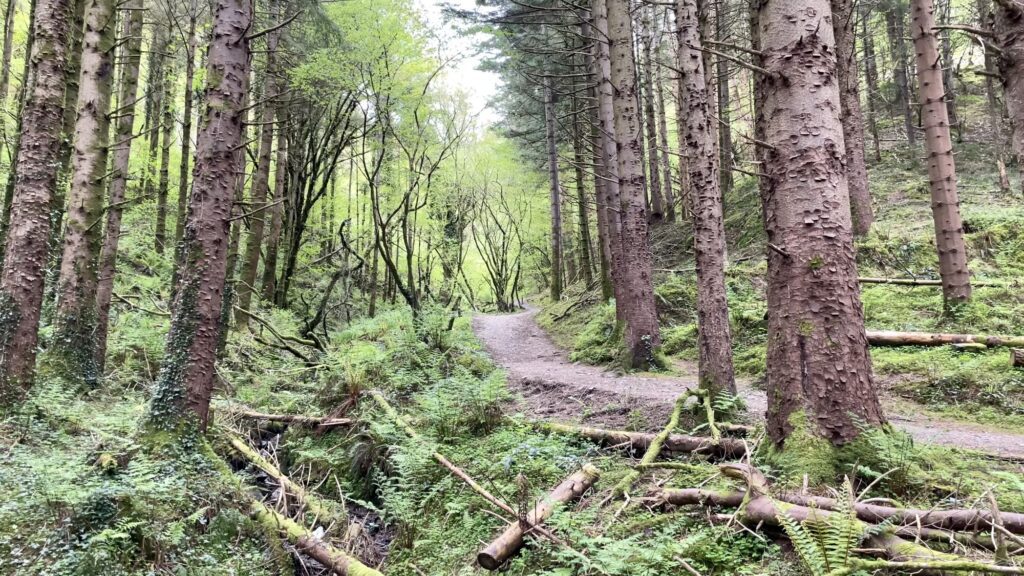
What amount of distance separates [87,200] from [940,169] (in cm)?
1232

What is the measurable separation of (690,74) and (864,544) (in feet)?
17.3

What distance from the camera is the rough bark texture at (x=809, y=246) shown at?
126 inches

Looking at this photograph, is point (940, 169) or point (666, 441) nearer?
point (666, 441)

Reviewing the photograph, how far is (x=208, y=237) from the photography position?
4.64m

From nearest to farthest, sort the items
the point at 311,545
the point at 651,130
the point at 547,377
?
the point at 311,545
the point at 547,377
the point at 651,130

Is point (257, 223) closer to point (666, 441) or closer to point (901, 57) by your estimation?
point (666, 441)

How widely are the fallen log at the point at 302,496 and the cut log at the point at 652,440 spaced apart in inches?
85.2

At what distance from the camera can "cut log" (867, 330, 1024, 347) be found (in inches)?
261

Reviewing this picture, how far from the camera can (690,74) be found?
6082 millimetres

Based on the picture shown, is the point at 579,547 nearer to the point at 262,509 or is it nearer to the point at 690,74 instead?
the point at 262,509

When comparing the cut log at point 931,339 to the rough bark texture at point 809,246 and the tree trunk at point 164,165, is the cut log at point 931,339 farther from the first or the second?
the tree trunk at point 164,165

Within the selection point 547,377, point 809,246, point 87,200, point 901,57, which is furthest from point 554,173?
point 809,246

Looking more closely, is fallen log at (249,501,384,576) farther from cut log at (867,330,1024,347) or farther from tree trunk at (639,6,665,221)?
tree trunk at (639,6,665,221)

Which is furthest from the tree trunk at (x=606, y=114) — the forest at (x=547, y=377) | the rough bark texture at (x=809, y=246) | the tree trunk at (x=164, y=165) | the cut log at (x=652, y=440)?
the tree trunk at (x=164, y=165)
